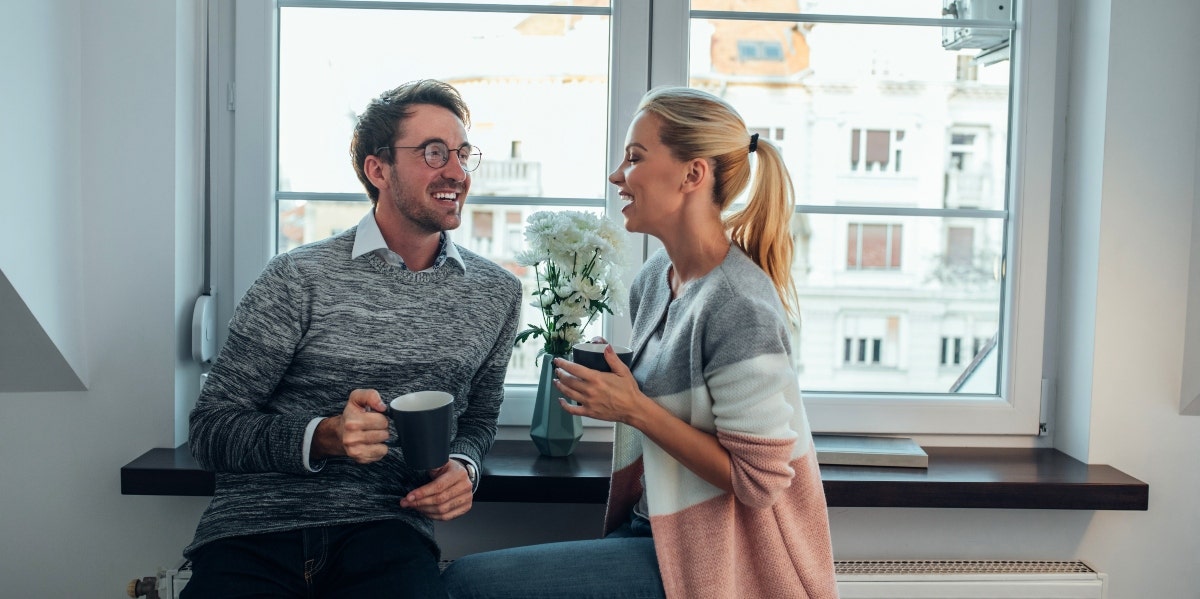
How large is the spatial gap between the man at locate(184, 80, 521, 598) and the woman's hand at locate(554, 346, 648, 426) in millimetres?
290

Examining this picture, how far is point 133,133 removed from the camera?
78.7 inches

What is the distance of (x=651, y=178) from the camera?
1.64 metres

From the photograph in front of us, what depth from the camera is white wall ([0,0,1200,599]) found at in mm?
1997

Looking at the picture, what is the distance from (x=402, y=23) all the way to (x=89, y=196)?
775 millimetres

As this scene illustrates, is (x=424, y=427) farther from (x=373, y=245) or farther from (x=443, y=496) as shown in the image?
(x=373, y=245)

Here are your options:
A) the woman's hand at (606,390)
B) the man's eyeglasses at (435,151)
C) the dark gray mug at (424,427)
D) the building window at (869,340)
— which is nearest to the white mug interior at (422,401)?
the dark gray mug at (424,427)

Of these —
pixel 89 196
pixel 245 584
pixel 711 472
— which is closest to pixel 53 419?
pixel 89 196

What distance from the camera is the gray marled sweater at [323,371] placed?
160cm

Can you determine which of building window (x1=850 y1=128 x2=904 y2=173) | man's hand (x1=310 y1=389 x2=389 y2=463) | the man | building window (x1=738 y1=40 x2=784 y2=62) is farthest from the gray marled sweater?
building window (x1=850 y1=128 x2=904 y2=173)

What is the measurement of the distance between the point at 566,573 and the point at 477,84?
1148mm

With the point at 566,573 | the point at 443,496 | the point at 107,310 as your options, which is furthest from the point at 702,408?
the point at 107,310

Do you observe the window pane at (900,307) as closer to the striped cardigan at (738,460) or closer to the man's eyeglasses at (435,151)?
the striped cardigan at (738,460)

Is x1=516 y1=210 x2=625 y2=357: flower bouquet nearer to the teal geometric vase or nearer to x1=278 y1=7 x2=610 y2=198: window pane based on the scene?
the teal geometric vase

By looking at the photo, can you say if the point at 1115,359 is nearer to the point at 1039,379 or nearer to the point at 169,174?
the point at 1039,379
